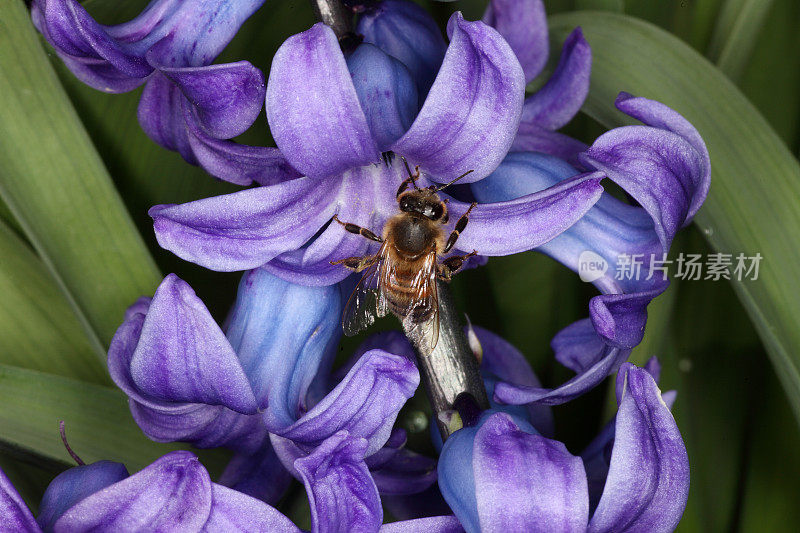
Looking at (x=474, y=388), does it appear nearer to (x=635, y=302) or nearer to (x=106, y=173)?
(x=635, y=302)

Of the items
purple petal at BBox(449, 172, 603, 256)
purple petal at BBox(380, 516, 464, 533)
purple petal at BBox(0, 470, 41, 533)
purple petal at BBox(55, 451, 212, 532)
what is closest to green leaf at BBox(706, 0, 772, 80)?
purple petal at BBox(449, 172, 603, 256)

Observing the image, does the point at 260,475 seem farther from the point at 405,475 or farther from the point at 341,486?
the point at 341,486

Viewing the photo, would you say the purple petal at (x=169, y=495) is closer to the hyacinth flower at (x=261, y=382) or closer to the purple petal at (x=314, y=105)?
the hyacinth flower at (x=261, y=382)

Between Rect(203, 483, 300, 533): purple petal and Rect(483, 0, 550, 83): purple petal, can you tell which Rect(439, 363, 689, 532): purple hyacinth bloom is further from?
Rect(483, 0, 550, 83): purple petal

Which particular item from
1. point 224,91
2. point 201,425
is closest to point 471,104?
point 224,91

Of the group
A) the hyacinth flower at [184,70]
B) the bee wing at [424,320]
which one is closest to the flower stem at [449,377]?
the bee wing at [424,320]

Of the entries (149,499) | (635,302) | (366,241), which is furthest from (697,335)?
(149,499)
